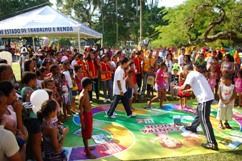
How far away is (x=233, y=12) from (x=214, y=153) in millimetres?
9723

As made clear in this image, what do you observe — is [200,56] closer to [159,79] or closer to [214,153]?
[159,79]

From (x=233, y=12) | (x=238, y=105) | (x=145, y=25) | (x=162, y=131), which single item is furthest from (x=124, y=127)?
(x=145, y=25)

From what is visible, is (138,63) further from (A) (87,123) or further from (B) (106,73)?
(A) (87,123)

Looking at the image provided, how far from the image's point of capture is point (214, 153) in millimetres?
4484

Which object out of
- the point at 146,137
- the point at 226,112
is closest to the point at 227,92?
the point at 226,112

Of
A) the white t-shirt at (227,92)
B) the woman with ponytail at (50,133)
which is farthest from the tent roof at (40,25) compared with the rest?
the woman with ponytail at (50,133)

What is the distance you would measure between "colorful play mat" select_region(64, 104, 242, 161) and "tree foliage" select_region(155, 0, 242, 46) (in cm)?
675

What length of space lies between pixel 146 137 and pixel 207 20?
1072cm

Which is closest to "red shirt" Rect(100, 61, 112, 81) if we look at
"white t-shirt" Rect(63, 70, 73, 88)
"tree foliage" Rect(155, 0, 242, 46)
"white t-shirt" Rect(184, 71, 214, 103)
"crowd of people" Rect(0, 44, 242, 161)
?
"crowd of people" Rect(0, 44, 242, 161)

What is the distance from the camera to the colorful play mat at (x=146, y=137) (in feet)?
15.0

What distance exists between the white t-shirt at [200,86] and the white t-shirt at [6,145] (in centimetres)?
364

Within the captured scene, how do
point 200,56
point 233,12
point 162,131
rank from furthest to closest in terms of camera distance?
1. point 233,12
2. point 200,56
3. point 162,131

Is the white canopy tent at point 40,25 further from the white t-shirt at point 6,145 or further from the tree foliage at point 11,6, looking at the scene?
the tree foliage at point 11,6

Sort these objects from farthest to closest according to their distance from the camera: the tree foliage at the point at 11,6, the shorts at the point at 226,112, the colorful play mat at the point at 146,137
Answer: the tree foliage at the point at 11,6 → the shorts at the point at 226,112 → the colorful play mat at the point at 146,137
